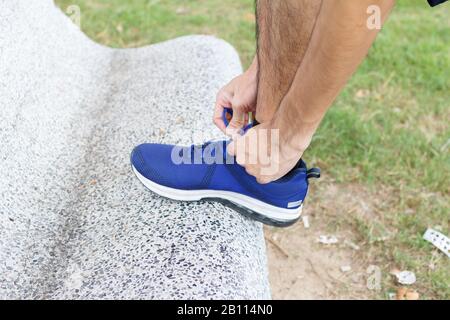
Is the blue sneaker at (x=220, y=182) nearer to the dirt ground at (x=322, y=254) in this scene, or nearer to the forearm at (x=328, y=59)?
the forearm at (x=328, y=59)

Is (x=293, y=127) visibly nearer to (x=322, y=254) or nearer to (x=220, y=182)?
(x=220, y=182)

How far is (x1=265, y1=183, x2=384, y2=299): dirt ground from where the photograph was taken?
1995mm

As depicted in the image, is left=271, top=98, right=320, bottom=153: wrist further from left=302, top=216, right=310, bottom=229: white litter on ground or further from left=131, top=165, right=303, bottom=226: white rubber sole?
left=302, top=216, right=310, bottom=229: white litter on ground

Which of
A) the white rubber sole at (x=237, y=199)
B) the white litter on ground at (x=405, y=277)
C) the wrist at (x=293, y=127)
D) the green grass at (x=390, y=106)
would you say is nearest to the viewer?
the wrist at (x=293, y=127)

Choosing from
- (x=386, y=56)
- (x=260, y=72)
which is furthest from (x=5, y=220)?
(x=386, y=56)

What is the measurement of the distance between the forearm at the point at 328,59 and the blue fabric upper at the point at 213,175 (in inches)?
8.3

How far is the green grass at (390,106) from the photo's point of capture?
2194 millimetres

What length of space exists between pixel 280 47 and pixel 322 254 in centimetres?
96

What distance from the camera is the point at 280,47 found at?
4.98 feet

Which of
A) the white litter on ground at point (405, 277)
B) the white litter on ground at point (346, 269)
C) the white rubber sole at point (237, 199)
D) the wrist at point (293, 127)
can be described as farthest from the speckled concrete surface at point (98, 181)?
the white litter on ground at point (405, 277)

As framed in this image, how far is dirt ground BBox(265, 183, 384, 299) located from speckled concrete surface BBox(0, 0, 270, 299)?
1.42 feet

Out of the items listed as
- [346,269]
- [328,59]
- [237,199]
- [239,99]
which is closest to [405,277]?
[346,269]

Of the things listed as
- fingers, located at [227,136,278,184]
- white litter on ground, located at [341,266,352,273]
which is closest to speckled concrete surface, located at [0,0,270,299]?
fingers, located at [227,136,278,184]
